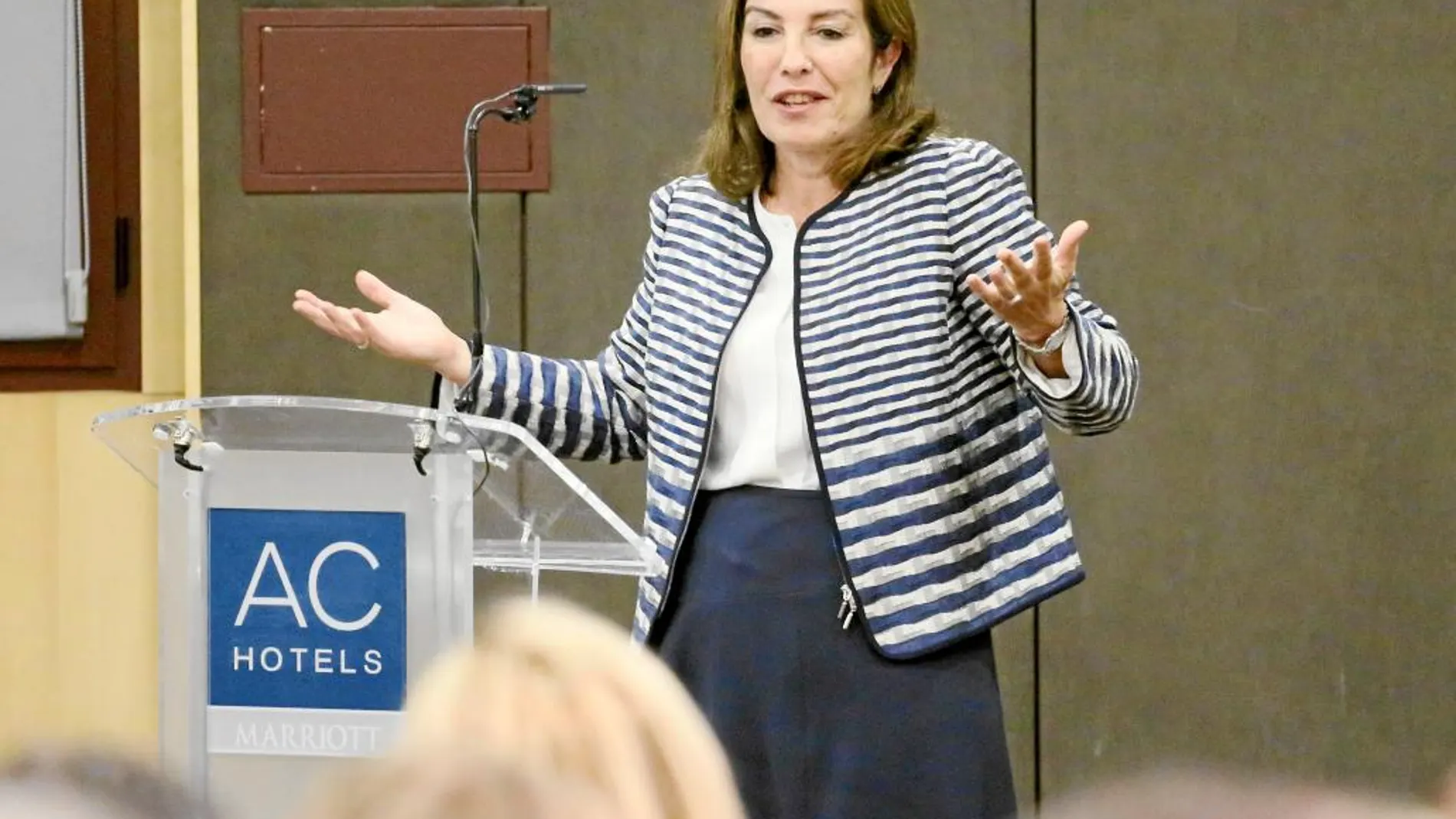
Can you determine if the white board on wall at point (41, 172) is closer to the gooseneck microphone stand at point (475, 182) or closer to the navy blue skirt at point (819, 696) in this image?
the gooseneck microphone stand at point (475, 182)

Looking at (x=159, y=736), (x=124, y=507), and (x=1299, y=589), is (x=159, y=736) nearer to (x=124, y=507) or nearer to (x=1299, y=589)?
(x=124, y=507)

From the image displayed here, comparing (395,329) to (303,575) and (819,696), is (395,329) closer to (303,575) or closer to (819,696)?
(303,575)

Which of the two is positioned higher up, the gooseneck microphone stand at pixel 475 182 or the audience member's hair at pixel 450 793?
the gooseneck microphone stand at pixel 475 182

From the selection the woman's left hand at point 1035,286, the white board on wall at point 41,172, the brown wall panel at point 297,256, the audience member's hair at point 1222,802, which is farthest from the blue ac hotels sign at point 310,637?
the white board on wall at point 41,172

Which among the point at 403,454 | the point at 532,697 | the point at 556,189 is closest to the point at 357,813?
the point at 532,697

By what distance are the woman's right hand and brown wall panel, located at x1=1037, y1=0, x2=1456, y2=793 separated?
71.8 inches

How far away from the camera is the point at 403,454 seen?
1843 mm

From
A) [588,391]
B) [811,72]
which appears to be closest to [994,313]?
[811,72]

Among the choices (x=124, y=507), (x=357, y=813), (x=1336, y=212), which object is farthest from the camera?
(x=124, y=507)

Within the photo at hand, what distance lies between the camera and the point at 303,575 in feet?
5.92

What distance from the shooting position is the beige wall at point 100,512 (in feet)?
13.3

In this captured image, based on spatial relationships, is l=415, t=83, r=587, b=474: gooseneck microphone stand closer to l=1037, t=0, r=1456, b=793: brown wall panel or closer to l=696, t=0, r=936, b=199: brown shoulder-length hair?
l=696, t=0, r=936, b=199: brown shoulder-length hair

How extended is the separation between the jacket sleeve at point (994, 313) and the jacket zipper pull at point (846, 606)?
1.01ft

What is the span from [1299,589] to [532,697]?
3.16 m
